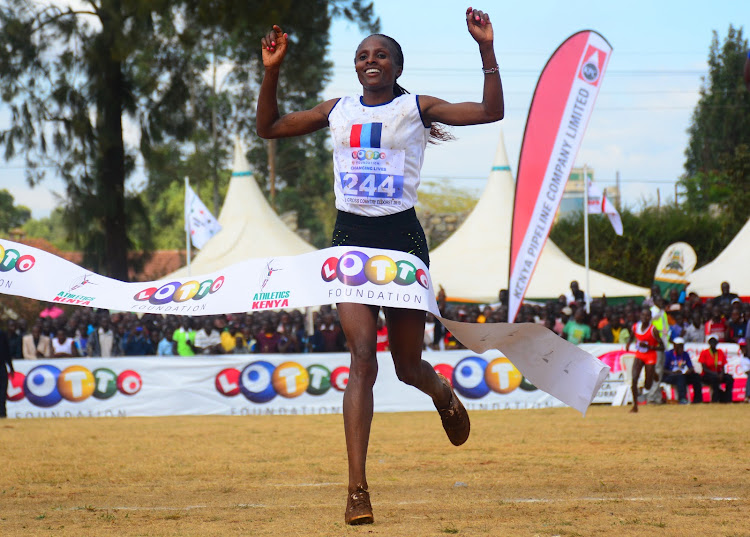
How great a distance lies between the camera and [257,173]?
5822 centimetres

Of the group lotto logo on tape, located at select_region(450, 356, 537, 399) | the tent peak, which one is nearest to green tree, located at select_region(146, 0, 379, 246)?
the tent peak

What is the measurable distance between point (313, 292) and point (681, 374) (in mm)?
13060

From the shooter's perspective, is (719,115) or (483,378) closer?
(483,378)

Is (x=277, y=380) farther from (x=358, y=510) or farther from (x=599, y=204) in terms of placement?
(x=358, y=510)

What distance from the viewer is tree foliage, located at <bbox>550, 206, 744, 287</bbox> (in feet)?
154

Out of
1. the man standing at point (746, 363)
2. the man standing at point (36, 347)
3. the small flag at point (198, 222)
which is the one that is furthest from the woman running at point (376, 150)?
the small flag at point (198, 222)

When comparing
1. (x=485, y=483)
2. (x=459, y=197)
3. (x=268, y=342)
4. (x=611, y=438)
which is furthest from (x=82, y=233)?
(x=459, y=197)

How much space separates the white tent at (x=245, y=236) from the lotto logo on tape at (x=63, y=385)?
864 centimetres

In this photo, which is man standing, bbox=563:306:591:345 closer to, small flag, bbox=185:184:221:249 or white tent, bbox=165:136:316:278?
white tent, bbox=165:136:316:278

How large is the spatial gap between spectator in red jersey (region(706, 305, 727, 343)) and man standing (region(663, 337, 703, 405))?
0.64 m

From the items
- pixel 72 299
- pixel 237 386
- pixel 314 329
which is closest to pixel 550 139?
pixel 237 386

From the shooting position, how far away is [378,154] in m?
5.40

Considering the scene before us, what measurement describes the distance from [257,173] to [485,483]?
52312 mm

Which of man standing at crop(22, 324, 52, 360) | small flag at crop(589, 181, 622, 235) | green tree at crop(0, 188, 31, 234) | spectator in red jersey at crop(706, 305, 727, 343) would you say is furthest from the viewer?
green tree at crop(0, 188, 31, 234)
